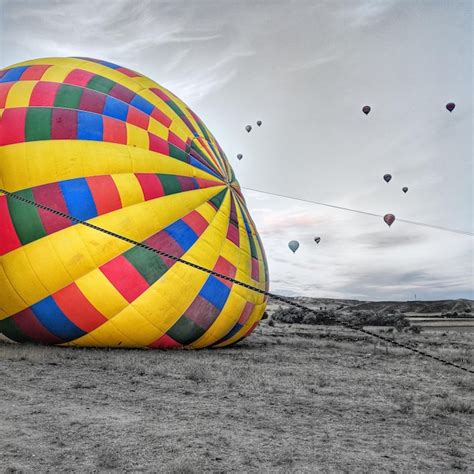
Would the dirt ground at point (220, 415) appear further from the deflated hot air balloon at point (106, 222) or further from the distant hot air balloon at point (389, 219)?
the distant hot air balloon at point (389, 219)

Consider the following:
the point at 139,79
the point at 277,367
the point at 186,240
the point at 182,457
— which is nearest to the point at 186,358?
the point at 277,367

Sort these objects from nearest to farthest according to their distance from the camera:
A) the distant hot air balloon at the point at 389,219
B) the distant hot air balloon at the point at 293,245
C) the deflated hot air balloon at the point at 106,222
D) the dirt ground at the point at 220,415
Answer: the dirt ground at the point at 220,415
the deflated hot air balloon at the point at 106,222
the distant hot air balloon at the point at 389,219
the distant hot air balloon at the point at 293,245

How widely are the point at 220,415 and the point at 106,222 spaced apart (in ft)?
15.4

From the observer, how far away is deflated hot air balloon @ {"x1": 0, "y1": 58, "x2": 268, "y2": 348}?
8.50m

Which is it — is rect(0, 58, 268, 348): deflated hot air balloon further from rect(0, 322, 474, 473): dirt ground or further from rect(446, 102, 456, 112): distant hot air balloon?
rect(446, 102, 456, 112): distant hot air balloon

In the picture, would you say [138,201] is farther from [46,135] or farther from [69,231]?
[46,135]

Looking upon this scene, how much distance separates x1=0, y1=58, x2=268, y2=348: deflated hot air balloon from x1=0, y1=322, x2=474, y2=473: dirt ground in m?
Result: 0.73

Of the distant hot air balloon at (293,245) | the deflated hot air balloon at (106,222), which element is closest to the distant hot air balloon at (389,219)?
the distant hot air balloon at (293,245)

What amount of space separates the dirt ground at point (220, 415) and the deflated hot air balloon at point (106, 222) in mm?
728

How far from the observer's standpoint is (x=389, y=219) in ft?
56.4

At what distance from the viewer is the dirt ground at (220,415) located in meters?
3.84

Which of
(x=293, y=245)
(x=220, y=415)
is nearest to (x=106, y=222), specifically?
(x=220, y=415)

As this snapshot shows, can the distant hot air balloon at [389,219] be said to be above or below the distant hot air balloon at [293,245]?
above

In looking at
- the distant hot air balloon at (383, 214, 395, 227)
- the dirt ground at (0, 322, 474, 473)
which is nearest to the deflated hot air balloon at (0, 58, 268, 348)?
the dirt ground at (0, 322, 474, 473)
